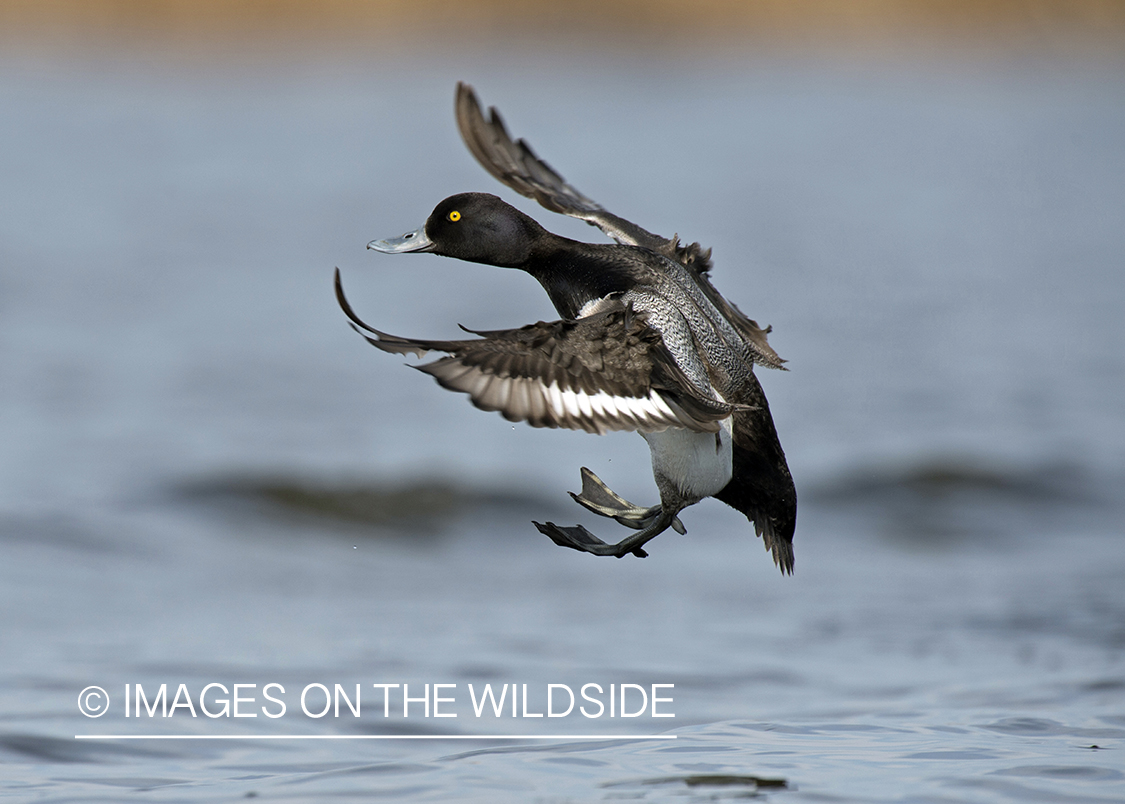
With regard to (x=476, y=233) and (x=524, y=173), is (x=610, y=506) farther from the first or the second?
(x=524, y=173)

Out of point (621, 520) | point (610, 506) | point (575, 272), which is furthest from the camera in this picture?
point (610, 506)

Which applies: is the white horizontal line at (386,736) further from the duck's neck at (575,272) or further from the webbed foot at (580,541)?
the duck's neck at (575,272)

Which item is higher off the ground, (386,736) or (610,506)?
(610,506)

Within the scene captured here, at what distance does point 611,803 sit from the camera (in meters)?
5.29

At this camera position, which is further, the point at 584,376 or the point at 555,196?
the point at 555,196

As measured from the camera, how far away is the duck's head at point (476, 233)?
15.8ft

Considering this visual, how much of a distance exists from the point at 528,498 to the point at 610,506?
713 cm

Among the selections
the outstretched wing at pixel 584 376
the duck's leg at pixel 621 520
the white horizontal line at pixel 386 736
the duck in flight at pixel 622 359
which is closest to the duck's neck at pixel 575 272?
the duck in flight at pixel 622 359

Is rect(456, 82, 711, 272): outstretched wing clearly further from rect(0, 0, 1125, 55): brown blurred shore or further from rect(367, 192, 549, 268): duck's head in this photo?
rect(0, 0, 1125, 55): brown blurred shore

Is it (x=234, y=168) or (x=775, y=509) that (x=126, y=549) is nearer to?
(x=775, y=509)

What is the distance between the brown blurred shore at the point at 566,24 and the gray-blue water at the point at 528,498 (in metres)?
11.2
